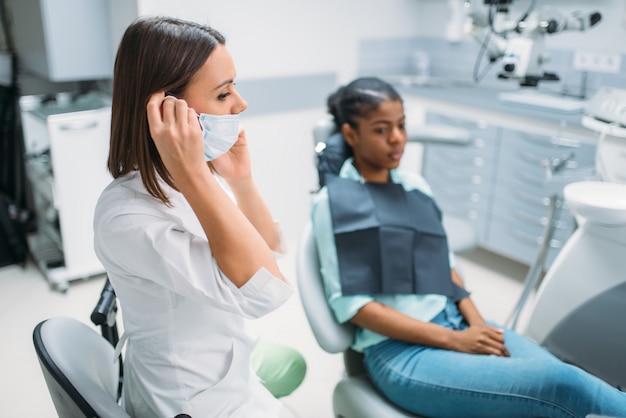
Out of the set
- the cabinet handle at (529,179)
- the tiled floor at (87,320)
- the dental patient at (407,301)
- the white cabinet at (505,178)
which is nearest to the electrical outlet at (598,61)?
the white cabinet at (505,178)

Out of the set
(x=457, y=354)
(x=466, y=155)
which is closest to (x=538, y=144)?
(x=466, y=155)

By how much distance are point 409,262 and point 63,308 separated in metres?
1.82

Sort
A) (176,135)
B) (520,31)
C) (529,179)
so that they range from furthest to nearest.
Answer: (529,179) < (520,31) < (176,135)

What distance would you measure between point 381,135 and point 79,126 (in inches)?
Answer: 65.0

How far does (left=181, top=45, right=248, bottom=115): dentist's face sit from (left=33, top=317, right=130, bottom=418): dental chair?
468 mm

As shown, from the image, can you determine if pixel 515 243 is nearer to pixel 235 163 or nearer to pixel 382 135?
pixel 382 135

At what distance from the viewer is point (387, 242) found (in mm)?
1583

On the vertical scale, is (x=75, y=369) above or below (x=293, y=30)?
below

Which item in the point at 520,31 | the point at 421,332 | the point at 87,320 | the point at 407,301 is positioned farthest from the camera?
the point at 87,320

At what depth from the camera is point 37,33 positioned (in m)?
2.80

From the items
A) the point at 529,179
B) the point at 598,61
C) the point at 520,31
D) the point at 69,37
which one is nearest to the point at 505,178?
the point at 529,179

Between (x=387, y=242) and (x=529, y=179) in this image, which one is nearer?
(x=387, y=242)

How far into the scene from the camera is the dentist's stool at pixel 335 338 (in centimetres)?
140

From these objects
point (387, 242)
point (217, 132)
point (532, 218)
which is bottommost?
point (532, 218)
